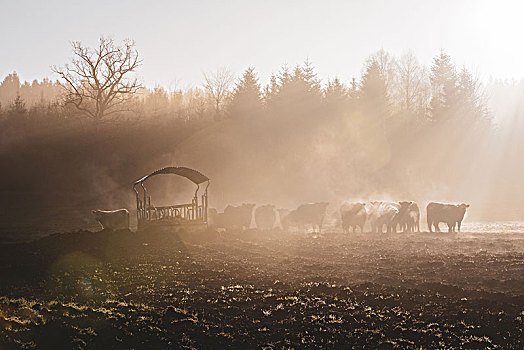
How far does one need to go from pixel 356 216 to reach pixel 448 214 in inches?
211

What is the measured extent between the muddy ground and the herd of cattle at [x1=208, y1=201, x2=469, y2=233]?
731cm

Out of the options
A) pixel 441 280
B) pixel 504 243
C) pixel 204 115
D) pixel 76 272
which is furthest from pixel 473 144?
pixel 76 272

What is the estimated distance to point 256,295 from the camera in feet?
41.4

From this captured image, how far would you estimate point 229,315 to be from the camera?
1095 centimetres

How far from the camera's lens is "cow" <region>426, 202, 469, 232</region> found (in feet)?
93.8

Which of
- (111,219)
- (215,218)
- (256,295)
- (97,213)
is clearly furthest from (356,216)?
(256,295)

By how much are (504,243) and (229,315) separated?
16269mm

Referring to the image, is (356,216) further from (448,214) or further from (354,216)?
(448,214)

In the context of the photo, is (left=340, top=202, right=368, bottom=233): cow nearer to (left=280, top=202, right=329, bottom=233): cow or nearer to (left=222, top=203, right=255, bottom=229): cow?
(left=280, top=202, right=329, bottom=233): cow

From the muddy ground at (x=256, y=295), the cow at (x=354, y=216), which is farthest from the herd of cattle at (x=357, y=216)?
the muddy ground at (x=256, y=295)

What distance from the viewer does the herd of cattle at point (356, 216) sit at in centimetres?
2873

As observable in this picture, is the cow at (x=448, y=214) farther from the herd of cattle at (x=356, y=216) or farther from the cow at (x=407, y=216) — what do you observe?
the cow at (x=407, y=216)

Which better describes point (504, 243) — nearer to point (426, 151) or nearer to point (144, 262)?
point (144, 262)

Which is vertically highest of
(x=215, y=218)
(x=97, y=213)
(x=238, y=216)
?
(x=97, y=213)
